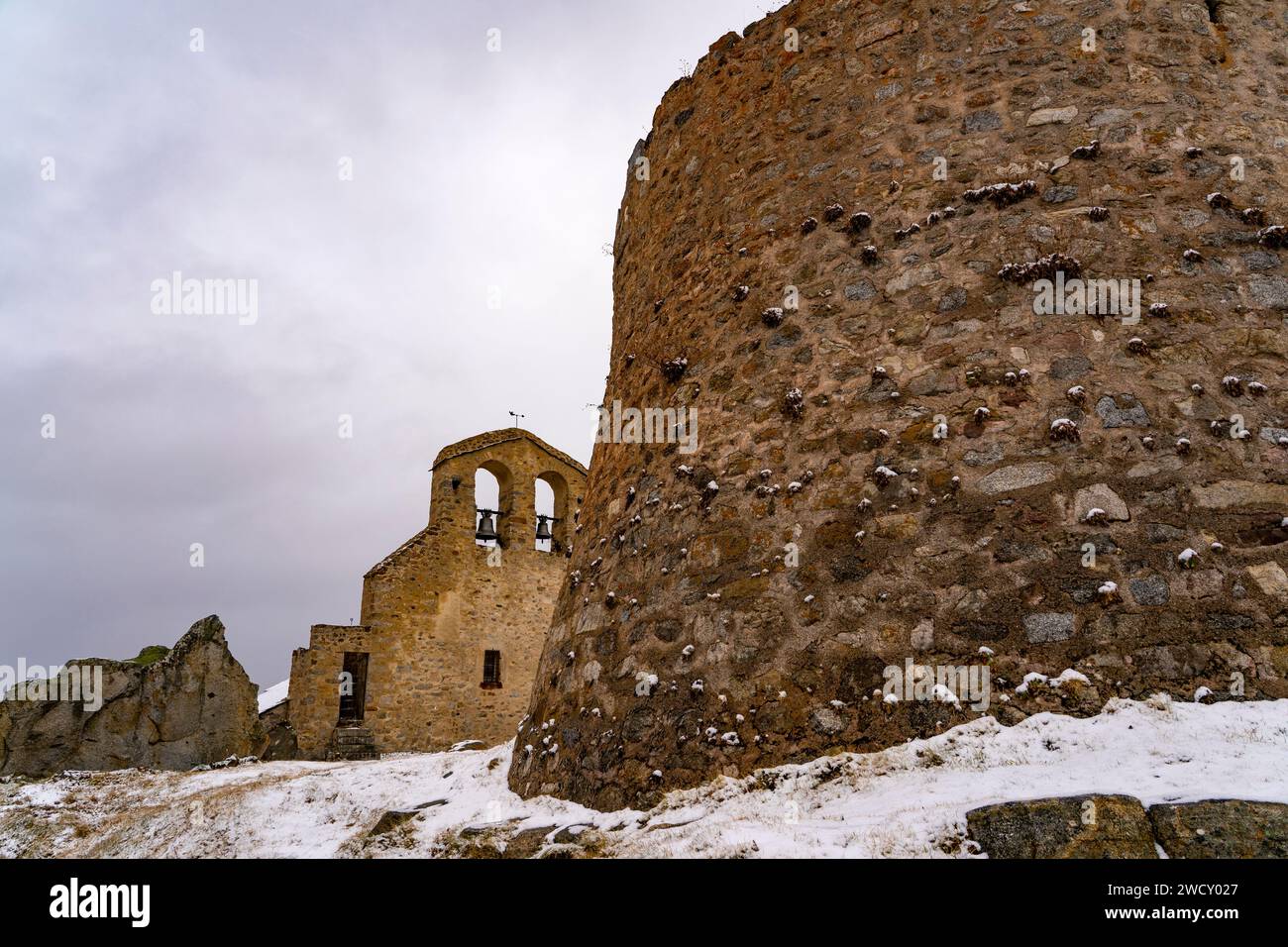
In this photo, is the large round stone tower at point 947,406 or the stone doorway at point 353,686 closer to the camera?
the large round stone tower at point 947,406

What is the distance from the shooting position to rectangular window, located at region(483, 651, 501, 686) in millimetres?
17773

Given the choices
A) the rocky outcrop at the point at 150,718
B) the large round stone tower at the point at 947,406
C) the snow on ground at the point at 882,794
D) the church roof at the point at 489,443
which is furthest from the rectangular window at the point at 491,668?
the large round stone tower at the point at 947,406

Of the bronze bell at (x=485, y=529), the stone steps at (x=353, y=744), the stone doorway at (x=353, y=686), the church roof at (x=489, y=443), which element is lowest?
the stone steps at (x=353, y=744)

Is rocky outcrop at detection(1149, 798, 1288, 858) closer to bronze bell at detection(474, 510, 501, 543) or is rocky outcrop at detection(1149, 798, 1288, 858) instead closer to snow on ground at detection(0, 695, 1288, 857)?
snow on ground at detection(0, 695, 1288, 857)

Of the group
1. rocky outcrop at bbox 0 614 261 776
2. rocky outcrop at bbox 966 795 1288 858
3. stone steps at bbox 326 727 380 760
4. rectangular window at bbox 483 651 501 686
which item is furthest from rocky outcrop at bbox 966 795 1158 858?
rectangular window at bbox 483 651 501 686

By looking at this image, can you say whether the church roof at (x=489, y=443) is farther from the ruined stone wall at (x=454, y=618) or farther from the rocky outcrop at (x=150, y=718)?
the rocky outcrop at (x=150, y=718)

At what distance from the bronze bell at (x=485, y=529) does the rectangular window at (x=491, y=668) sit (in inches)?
103

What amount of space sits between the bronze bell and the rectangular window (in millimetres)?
2620

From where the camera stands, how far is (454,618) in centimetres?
1753

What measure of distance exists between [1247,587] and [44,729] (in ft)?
40.7

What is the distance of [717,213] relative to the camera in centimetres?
631

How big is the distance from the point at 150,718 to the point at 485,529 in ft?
29.0

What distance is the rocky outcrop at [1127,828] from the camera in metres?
2.51
